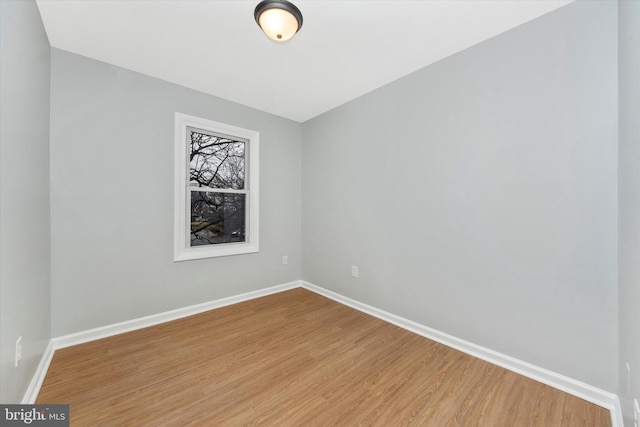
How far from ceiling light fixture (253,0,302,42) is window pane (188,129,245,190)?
1678mm

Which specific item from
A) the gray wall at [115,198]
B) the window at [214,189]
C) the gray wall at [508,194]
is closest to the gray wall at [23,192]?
the gray wall at [115,198]

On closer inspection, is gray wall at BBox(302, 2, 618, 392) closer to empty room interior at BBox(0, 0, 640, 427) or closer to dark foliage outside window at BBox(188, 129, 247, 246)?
empty room interior at BBox(0, 0, 640, 427)

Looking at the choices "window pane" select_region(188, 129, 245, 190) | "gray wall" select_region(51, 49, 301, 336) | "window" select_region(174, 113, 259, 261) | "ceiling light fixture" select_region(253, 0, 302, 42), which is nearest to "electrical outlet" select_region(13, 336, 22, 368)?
"gray wall" select_region(51, 49, 301, 336)

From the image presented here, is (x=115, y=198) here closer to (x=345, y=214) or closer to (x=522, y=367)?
(x=345, y=214)

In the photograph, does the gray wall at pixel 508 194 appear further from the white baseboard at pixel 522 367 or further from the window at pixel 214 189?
the window at pixel 214 189

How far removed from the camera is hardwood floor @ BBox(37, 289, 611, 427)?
1.44 meters

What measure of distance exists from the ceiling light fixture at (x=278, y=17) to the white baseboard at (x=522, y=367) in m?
2.64

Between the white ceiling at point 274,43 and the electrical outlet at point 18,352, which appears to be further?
the white ceiling at point 274,43

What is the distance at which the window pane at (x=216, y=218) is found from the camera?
2.96 m

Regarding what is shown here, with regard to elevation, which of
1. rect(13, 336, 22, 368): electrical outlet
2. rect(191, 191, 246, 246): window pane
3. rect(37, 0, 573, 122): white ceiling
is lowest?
rect(13, 336, 22, 368): electrical outlet

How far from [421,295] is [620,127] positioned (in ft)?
5.73

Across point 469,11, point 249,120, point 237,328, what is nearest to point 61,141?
point 249,120

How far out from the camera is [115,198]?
235 centimetres

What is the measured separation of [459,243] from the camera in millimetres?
2129
